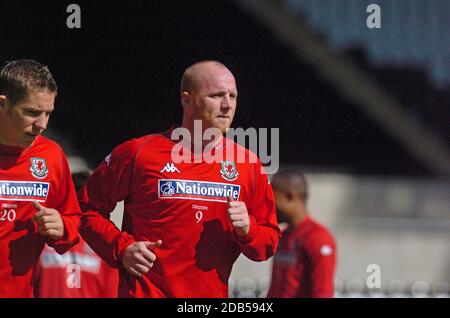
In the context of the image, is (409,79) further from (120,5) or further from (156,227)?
(156,227)

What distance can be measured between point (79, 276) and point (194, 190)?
6.43 feet

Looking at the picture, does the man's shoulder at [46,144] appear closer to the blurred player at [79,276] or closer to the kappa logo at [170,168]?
the kappa logo at [170,168]

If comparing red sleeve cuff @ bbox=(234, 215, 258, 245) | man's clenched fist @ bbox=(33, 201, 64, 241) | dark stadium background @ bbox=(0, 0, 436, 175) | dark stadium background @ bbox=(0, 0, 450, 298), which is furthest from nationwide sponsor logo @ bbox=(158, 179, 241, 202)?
dark stadium background @ bbox=(0, 0, 436, 175)

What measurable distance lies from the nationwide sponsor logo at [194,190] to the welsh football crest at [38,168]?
528 mm

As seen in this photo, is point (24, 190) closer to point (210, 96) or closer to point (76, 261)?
point (210, 96)

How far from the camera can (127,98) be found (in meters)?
10.8

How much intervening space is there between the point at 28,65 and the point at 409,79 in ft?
27.8

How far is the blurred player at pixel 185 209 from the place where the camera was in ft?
12.5

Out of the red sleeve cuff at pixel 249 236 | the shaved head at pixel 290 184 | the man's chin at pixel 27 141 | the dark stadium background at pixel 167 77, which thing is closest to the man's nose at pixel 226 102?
the red sleeve cuff at pixel 249 236

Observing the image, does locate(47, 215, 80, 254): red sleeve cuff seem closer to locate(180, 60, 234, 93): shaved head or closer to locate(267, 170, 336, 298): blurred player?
locate(180, 60, 234, 93): shaved head

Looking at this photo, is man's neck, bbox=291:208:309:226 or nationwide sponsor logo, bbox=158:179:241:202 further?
man's neck, bbox=291:208:309:226

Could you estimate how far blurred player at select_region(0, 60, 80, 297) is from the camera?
373cm

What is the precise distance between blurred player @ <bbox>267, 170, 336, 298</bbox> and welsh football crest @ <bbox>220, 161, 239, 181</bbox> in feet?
6.38

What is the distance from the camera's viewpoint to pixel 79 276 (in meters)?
5.54
